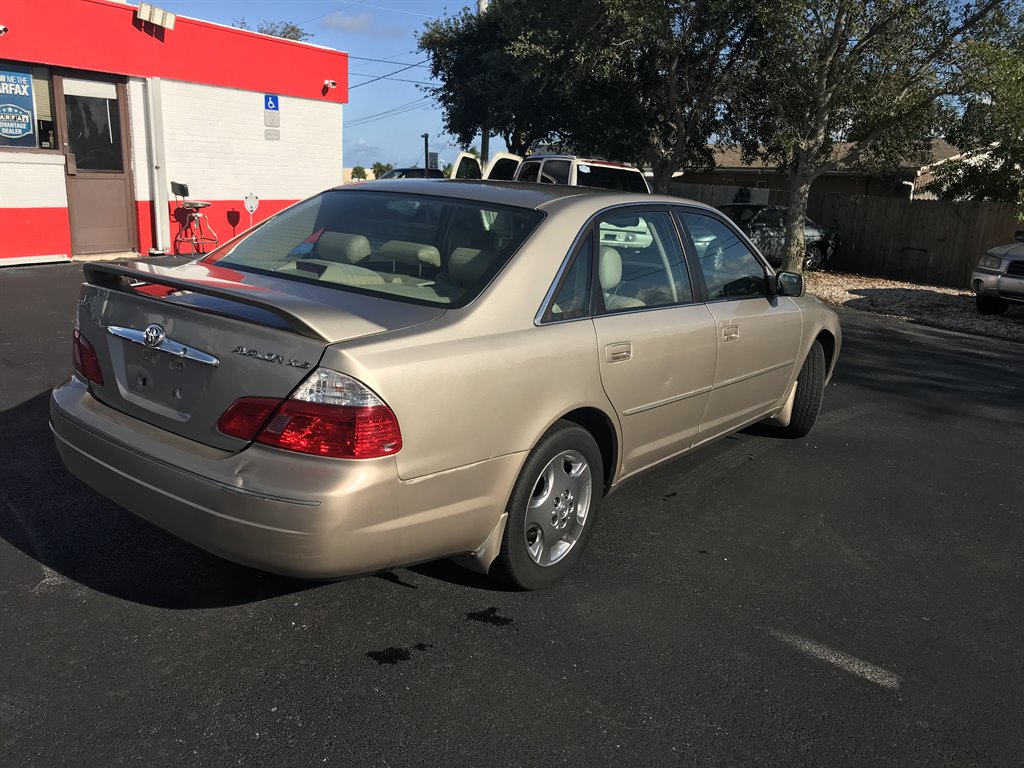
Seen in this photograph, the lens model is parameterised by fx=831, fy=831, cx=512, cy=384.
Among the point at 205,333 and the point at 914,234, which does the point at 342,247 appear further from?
the point at 914,234

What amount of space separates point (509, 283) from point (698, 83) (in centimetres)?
1830

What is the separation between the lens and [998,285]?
12.0 m

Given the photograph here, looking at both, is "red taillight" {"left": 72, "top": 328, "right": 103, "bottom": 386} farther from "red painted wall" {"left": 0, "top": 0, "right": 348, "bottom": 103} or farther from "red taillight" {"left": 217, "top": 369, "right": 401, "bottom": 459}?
"red painted wall" {"left": 0, "top": 0, "right": 348, "bottom": 103}

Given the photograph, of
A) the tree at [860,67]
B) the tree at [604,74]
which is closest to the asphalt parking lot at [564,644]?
the tree at [860,67]

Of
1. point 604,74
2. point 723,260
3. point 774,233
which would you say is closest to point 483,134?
point 604,74

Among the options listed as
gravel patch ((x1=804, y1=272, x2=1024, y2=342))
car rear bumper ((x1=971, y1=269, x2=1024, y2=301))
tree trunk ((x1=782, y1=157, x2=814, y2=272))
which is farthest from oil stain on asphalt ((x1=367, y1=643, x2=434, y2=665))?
tree trunk ((x1=782, y1=157, x2=814, y2=272))

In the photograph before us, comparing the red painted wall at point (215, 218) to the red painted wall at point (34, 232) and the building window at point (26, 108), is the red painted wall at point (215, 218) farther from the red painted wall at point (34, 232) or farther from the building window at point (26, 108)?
the building window at point (26, 108)

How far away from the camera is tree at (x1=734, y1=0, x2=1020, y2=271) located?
13453 mm

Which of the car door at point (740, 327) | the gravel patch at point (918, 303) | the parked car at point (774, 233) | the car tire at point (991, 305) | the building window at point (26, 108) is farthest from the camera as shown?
the parked car at point (774, 233)

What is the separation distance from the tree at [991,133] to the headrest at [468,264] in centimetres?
1283

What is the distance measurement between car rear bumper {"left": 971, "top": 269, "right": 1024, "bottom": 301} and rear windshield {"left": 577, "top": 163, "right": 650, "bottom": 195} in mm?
5367

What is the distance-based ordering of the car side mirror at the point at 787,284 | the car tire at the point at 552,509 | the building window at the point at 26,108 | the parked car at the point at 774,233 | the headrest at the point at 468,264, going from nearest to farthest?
the car tire at the point at 552,509, the headrest at the point at 468,264, the car side mirror at the point at 787,284, the building window at the point at 26,108, the parked car at the point at 774,233

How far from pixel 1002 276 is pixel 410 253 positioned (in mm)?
11292

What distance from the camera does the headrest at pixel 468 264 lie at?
10.8ft
